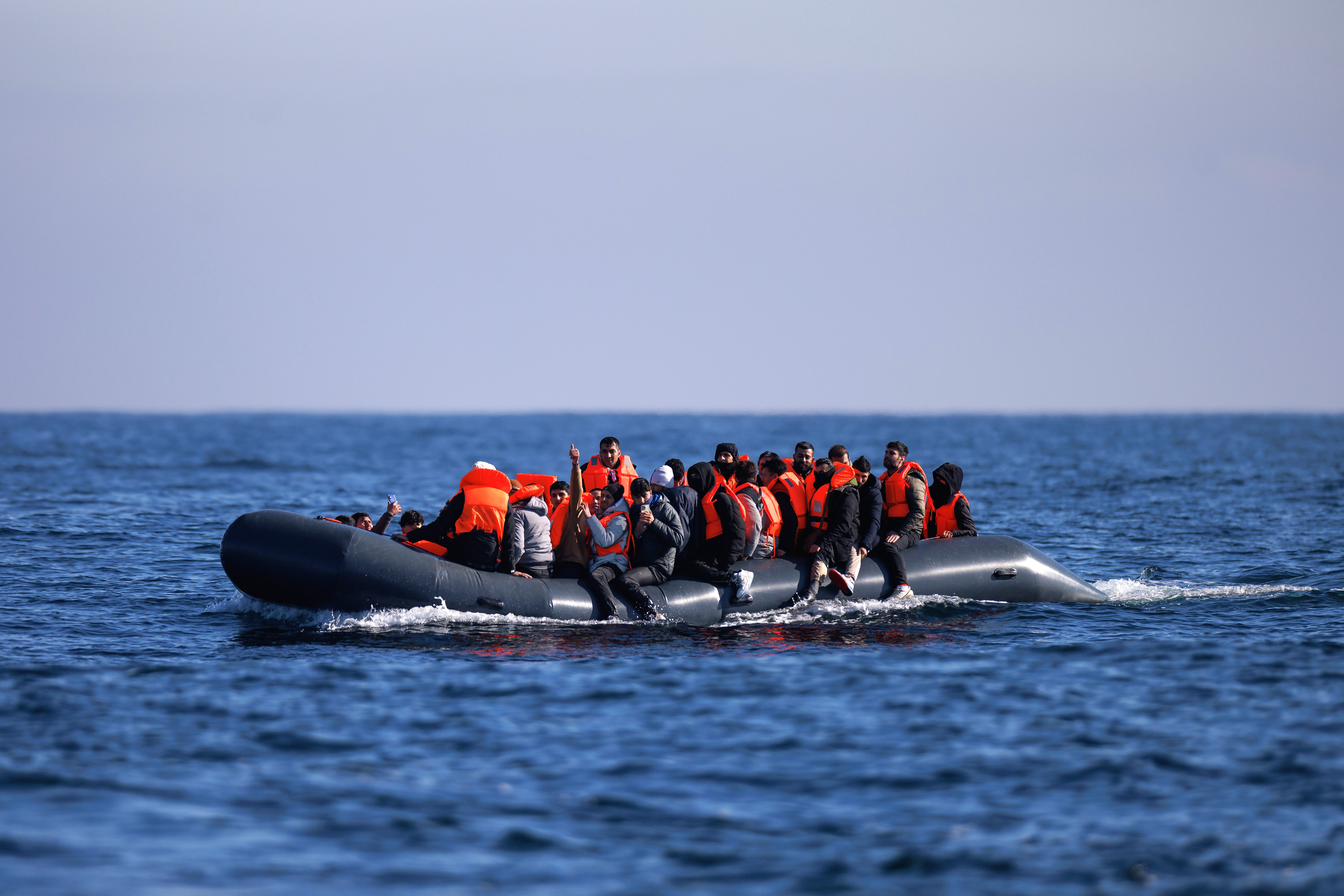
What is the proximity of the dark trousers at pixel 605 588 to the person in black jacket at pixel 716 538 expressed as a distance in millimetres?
866

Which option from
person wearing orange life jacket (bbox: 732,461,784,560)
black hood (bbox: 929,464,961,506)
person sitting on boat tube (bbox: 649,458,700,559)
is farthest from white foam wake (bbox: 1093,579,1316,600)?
person sitting on boat tube (bbox: 649,458,700,559)

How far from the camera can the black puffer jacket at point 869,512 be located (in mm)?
13617

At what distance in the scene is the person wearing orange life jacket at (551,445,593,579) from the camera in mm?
13133

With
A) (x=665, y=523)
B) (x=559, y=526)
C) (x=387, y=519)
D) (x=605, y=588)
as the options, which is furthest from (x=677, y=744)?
(x=387, y=519)

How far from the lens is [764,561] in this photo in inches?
535

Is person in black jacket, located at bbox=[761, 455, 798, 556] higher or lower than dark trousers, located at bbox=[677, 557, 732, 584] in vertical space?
higher

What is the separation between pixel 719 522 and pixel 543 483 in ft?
7.32

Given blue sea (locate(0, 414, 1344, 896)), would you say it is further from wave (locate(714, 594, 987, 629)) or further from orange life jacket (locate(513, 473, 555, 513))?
orange life jacket (locate(513, 473, 555, 513))

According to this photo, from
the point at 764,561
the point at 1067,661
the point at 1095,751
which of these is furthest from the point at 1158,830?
the point at 764,561

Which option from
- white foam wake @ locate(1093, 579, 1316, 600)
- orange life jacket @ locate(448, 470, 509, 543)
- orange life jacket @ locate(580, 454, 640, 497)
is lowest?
white foam wake @ locate(1093, 579, 1316, 600)

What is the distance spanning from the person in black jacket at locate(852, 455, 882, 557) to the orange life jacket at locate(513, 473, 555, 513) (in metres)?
3.44

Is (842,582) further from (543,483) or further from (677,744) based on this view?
(677,744)

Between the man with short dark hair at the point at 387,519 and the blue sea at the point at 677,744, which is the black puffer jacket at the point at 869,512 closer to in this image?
the blue sea at the point at 677,744

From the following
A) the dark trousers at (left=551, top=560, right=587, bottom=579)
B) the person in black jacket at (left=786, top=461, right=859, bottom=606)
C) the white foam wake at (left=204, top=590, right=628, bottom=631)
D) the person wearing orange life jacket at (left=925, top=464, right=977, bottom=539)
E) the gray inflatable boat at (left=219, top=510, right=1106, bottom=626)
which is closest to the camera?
the gray inflatable boat at (left=219, top=510, right=1106, bottom=626)
